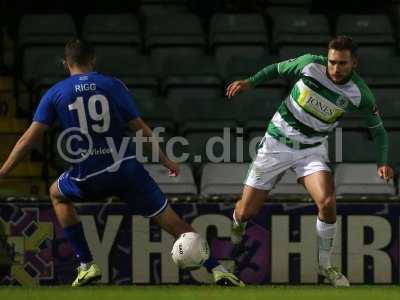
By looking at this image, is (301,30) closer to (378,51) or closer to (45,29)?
(378,51)

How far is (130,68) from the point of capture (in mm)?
13469

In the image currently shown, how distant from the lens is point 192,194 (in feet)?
37.2

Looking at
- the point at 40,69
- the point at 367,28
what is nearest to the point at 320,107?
the point at 40,69

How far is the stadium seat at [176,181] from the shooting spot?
11.5 metres

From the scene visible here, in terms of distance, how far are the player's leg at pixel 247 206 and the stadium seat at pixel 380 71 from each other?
148 inches

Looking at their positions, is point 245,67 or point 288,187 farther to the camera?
point 245,67

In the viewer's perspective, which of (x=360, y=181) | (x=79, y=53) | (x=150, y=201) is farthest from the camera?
(x=360, y=181)

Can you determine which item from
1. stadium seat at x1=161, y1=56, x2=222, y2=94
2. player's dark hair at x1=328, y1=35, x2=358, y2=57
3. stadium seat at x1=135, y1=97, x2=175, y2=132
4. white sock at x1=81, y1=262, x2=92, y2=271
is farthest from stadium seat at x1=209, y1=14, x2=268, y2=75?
white sock at x1=81, y1=262, x2=92, y2=271

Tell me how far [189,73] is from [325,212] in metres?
4.35

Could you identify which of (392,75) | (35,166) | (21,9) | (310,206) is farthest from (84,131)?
(21,9)

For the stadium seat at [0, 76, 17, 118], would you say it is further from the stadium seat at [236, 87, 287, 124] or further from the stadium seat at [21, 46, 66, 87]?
the stadium seat at [236, 87, 287, 124]

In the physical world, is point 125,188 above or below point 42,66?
below

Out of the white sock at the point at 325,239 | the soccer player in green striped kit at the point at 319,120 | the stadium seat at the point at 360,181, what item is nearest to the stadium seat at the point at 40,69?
the stadium seat at the point at 360,181

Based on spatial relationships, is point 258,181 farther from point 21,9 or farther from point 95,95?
point 21,9
